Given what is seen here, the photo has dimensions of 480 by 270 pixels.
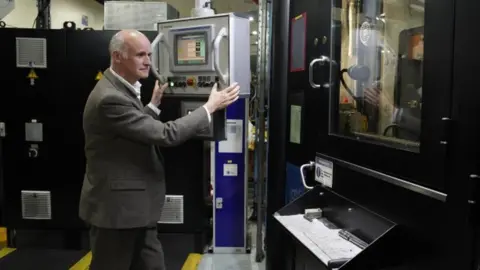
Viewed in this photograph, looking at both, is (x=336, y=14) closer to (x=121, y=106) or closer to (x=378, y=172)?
(x=378, y=172)

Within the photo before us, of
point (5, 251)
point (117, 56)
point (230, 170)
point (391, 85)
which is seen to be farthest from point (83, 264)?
point (391, 85)

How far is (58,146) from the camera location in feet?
13.1

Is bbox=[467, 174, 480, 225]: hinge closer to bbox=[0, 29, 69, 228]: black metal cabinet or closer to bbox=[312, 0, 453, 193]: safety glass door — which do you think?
bbox=[312, 0, 453, 193]: safety glass door

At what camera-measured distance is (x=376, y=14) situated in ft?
5.57

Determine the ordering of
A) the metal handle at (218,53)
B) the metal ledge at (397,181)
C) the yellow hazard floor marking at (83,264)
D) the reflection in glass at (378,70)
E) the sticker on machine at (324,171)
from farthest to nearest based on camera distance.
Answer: the yellow hazard floor marking at (83,264) → the metal handle at (218,53) → the sticker on machine at (324,171) → the reflection in glass at (378,70) → the metal ledge at (397,181)

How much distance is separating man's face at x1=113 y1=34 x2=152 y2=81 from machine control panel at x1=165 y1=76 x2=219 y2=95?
1.13 feet

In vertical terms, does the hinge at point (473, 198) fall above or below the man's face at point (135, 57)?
below

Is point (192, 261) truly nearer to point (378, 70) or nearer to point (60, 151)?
→ point (60, 151)

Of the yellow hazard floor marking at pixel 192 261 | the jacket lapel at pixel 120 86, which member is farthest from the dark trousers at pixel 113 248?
the yellow hazard floor marking at pixel 192 261

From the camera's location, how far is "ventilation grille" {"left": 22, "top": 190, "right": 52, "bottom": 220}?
13.2 feet

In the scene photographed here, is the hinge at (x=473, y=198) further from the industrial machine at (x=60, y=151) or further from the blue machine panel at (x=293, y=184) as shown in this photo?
the industrial machine at (x=60, y=151)

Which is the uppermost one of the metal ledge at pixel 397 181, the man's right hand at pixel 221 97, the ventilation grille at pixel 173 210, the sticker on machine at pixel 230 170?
the man's right hand at pixel 221 97

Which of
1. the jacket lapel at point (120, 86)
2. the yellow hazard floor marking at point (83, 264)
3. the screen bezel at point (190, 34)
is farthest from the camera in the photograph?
the yellow hazard floor marking at point (83, 264)

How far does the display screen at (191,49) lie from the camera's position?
8.35ft
